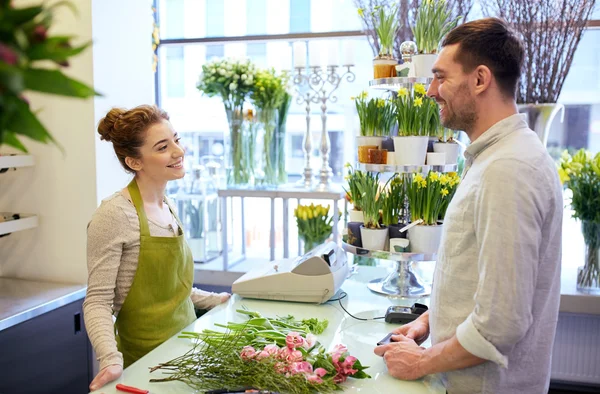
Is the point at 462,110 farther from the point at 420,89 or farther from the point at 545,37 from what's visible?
the point at 545,37

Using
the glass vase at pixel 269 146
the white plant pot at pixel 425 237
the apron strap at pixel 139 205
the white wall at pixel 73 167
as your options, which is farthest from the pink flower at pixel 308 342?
the glass vase at pixel 269 146

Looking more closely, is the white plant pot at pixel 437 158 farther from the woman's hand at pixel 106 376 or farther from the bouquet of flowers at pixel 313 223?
the woman's hand at pixel 106 376

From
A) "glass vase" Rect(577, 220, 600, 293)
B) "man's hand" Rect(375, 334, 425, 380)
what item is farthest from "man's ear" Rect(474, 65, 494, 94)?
"glass vase" Rect(577, 220, 600, 293)

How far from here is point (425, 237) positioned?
2293 mm

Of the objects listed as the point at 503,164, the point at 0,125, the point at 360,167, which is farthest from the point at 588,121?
the point at 0,125

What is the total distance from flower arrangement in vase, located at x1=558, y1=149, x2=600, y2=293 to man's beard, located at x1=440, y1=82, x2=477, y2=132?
5.80ft

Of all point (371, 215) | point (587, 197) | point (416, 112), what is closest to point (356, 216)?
point (371, 215)

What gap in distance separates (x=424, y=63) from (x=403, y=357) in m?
1.24

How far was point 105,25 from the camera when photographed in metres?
2.92

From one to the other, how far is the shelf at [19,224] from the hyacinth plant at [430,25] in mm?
1965

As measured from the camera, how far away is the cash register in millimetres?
2246

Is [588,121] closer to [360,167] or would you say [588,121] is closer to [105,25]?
[360,167]

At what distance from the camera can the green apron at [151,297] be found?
196 centimetres

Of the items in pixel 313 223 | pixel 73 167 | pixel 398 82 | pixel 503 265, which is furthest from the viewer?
pixel 313 223
